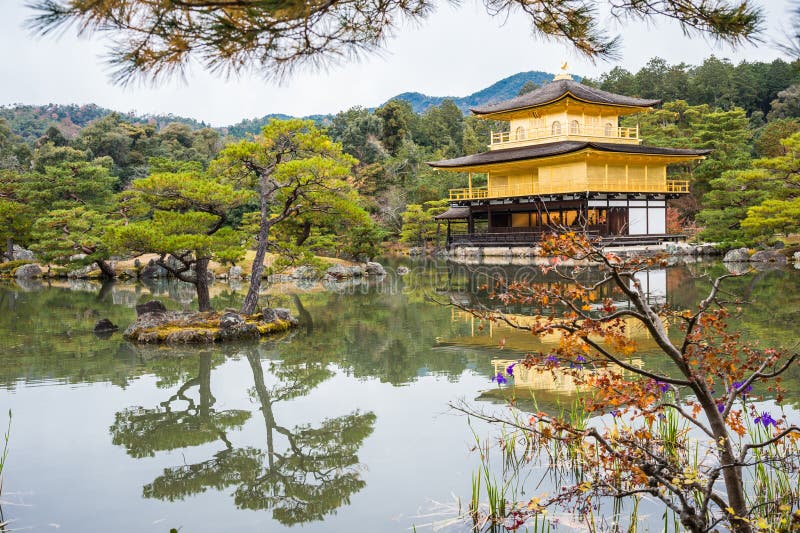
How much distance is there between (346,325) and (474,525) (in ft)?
26.7

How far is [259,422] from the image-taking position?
5918 millimetres

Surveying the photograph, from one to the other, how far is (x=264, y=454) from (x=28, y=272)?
74.3 feet

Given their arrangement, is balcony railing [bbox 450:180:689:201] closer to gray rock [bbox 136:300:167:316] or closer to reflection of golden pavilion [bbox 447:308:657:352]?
reflection of golden pavilion [bbox 447:308:657:352]

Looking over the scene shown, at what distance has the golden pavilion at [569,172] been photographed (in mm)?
25719

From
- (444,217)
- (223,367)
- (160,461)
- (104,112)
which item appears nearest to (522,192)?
(444,217)

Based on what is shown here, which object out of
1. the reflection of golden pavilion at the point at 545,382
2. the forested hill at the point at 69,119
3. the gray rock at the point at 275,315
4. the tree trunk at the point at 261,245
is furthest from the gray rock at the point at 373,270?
the forested hill at the point at 69,119

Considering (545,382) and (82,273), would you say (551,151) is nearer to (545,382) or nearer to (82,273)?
(82,273)

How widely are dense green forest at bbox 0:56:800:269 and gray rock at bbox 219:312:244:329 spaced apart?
0.96m

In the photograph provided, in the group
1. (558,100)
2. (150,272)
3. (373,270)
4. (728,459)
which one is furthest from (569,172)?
(728,459)

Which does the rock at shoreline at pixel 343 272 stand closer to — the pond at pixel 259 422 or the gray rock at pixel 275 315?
the pond at pixel 259 422

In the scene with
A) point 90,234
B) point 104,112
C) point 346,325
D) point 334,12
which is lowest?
point 346,325

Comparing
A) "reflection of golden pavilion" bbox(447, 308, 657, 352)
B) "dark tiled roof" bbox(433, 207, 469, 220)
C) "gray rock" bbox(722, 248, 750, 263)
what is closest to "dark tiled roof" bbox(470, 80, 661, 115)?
"dark tiled roof" bbox(433, 207, 469, 220)

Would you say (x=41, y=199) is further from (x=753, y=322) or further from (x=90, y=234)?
(x=753, y=322)

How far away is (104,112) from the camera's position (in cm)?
9269
